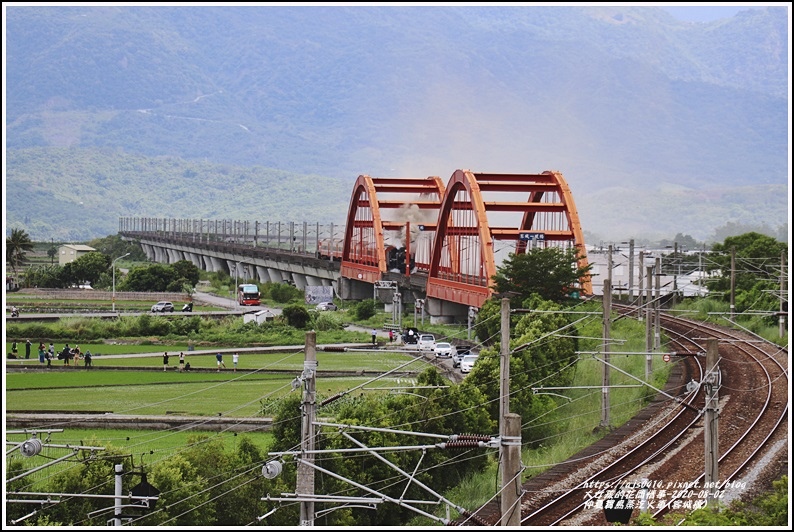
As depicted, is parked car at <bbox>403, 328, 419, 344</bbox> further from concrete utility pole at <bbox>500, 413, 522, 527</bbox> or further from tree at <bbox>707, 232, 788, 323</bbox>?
concrete utility pole at <bbox>500, 413, 522, 527</bbox>

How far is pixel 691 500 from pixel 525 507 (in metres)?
3.31

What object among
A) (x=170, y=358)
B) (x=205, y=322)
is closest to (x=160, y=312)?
(x=205, y=322)

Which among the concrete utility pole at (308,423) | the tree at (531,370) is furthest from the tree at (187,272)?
the concrete utility pole at (308,423)

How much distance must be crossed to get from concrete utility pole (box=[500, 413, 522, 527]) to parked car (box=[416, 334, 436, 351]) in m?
37.6

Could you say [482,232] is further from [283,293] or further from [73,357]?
[283,293]

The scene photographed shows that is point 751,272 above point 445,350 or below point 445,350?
above

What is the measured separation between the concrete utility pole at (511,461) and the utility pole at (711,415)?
4.33m

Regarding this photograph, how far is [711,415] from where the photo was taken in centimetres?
2019

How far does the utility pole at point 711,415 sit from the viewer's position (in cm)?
1983

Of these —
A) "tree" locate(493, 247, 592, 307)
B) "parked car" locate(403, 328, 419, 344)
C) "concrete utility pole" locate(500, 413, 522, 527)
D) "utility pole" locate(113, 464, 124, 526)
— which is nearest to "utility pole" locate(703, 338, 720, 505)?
"concrete utility pole" locate(500, 413, 522, 527)

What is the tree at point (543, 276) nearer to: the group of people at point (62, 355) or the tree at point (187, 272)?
the group of people at point (62, 355)

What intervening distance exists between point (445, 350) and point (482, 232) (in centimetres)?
1377

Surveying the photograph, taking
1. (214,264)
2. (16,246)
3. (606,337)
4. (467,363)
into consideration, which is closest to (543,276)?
(467,363)

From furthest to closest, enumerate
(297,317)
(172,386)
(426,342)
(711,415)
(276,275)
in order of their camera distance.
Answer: (276,275), (297,317), (426,342), (172,386), (711,415)
